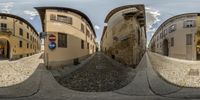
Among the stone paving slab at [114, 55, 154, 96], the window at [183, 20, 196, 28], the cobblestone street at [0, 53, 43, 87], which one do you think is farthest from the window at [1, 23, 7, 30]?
the window at [183, 20, 196, 28]

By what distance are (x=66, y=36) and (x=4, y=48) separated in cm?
47

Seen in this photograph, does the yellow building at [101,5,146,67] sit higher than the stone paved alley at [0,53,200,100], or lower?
higher

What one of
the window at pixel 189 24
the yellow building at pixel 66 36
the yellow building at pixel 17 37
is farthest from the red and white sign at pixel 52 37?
the window at pixel 189 24

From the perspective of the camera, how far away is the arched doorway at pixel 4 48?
1.92 meters

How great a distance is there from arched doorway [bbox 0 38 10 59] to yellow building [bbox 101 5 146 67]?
0.71 m

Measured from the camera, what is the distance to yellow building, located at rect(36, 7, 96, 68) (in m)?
1.91

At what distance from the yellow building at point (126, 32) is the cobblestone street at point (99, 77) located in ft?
0.43

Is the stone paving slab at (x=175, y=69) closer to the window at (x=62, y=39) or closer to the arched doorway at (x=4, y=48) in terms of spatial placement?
the window at (x=62, y=39)

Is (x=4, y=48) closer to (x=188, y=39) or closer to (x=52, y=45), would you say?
(x=52, y=45)

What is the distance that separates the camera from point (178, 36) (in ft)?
7.01

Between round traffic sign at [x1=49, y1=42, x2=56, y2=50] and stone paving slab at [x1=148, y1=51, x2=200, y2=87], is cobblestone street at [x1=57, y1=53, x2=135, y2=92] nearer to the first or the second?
stone paving slab at [x1=148, y1=51, x2=200, y2=87]

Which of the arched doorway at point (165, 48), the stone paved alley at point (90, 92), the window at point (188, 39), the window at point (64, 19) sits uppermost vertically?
the window at point (64, 19)

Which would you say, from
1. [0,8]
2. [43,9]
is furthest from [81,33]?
[0,8]

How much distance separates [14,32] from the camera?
78.4 inches
